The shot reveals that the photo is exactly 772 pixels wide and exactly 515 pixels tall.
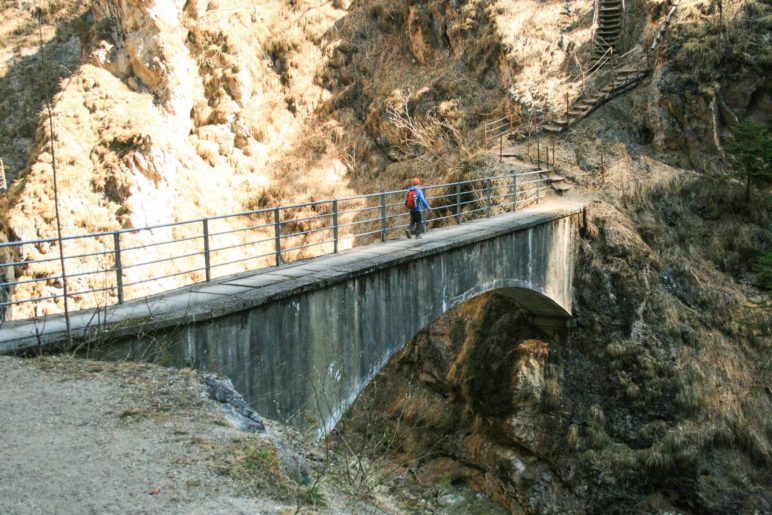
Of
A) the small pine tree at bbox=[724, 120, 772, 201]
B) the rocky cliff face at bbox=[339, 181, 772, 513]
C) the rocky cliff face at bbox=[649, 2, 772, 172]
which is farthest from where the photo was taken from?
the rocky cliff face at bbox=[649, 2, 772, 172]

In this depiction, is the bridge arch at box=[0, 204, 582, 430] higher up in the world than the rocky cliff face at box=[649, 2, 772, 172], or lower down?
lower down

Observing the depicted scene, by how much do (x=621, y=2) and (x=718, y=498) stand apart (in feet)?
59.6

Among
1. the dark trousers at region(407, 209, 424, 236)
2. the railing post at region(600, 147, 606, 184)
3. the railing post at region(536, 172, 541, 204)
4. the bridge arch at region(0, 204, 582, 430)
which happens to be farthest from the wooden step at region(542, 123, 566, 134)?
the dark trousers at region(407, 209, 424, 236)

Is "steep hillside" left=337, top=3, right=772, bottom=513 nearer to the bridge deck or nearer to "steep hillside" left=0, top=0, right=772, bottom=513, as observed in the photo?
"steep hillside" left=0, top=0, right=772, bottom=513

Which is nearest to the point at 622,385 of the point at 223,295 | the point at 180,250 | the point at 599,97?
the point at 223,295

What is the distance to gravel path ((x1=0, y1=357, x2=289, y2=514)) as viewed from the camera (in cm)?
470

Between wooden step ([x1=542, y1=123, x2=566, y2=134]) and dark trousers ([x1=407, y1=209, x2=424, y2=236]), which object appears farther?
wooden step ([x1=542, y1=123, x2=566, y2=134])

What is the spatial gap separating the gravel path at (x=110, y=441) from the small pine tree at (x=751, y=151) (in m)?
17.3

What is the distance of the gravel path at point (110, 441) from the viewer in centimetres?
470

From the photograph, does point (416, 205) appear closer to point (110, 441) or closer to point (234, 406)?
point (234, 406)

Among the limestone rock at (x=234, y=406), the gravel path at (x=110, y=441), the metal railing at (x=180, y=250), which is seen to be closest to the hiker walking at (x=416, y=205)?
the metal railing at (x=180, y=250)

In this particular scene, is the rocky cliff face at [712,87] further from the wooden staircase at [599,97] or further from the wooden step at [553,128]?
the wooden step at [553,128]

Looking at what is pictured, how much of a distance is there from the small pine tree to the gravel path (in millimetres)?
→ 17335

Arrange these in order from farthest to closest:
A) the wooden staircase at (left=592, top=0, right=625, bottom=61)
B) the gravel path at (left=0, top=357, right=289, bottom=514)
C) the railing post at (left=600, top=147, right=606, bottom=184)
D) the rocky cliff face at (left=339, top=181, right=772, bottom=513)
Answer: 1. the wooden staircase at (left=592, top=0, right=625, bottom=61)
2. the railing post at (left=600, top=147, right=606, bottom=184)
3. the rocky cliff face at (left=339, top=181, right=772, bottom=513)
4. the gravel path at (left=0, top=357, right=289, bottom=514)
